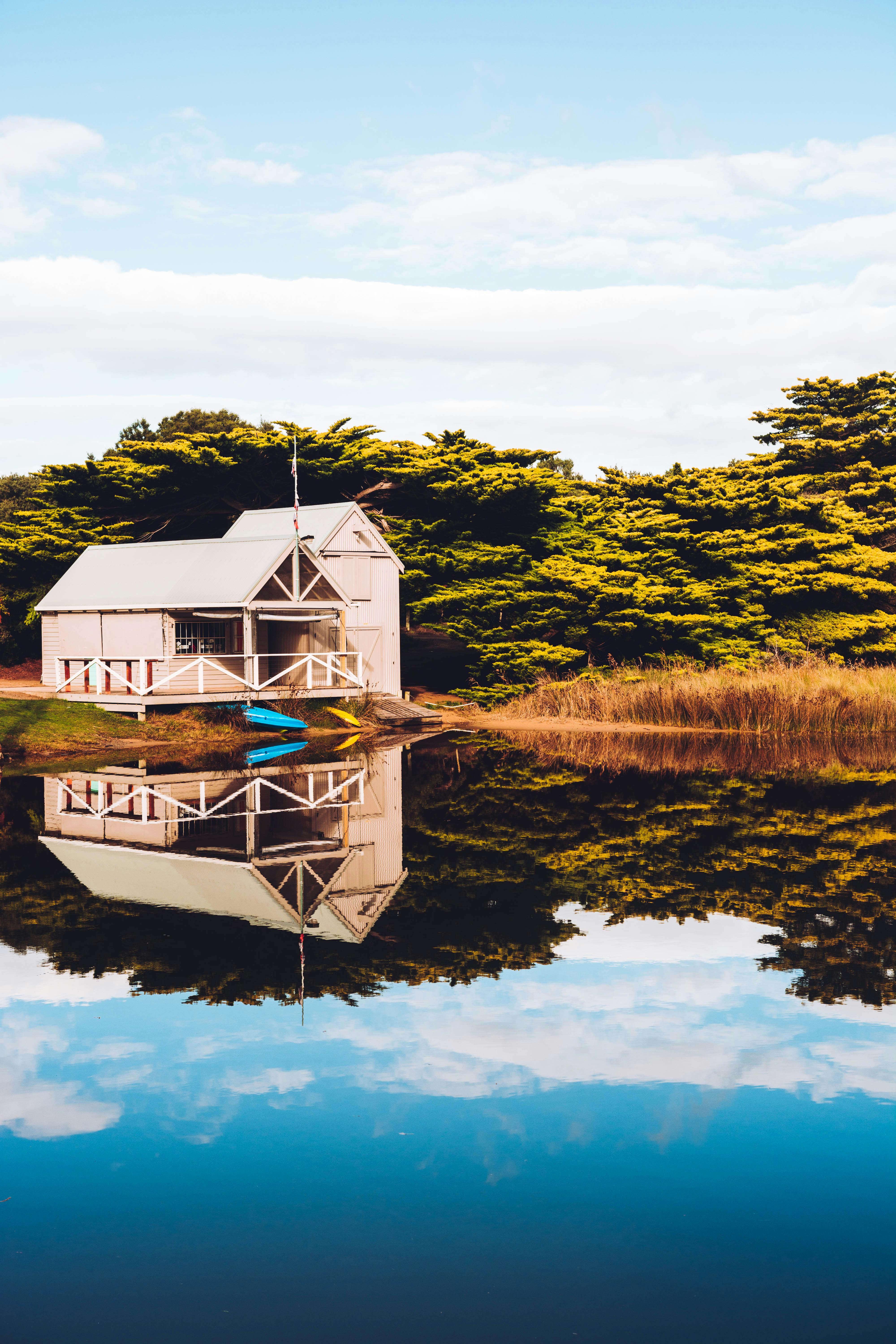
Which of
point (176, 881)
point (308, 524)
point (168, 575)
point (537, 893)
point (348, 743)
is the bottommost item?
point (348, 743)

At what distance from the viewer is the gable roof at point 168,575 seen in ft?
109

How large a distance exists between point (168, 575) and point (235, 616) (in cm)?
297

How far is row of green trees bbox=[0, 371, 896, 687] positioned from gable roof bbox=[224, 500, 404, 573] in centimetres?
296

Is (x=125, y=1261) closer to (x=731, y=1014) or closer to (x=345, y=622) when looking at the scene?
(x=731, y=1014)

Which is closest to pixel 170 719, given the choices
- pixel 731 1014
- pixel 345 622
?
pixel 345 622

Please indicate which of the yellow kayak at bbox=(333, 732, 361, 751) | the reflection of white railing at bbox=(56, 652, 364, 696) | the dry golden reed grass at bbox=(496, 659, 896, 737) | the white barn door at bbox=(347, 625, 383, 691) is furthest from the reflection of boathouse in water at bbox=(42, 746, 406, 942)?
the white barn door at bbox=(347, 625, 383, 691)

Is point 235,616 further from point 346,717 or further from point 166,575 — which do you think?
point 346,717

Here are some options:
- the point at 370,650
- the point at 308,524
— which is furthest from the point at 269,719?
the point at 308,524

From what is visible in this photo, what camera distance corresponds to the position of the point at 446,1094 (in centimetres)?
692

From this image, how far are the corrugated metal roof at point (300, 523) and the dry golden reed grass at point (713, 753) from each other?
9827 mm

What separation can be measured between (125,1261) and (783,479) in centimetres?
4507

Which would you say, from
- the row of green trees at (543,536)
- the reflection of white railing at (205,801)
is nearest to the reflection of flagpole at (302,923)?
the reflection of white railing at (205,801)

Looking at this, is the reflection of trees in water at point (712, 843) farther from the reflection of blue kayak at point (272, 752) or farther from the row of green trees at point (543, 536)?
the row of green trees at point (543, 536)

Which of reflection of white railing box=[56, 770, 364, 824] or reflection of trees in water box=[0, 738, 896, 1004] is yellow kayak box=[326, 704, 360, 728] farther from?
reflection of trees in water box=[0, 738, 896, 1004]
